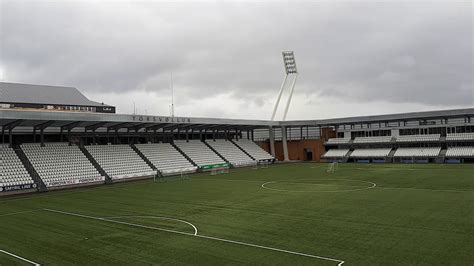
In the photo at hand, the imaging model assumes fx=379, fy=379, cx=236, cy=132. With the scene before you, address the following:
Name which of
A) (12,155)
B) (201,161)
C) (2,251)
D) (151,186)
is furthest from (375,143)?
(2,251)

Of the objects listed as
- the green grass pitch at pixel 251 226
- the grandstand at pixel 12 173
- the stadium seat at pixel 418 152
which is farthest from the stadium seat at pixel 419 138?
the grandstand at pixel 12 173

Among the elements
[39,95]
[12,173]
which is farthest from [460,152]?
[39,95]

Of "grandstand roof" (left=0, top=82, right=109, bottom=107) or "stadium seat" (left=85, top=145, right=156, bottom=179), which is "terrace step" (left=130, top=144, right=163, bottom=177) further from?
"grandstand roof" (left=0, top=82, right=109, bottom=107)

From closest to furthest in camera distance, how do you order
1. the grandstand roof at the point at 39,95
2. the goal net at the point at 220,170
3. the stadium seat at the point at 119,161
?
the stadium seat at the point at 119,161
the goal net at the point at 220,170
the grandstand roof at the point at 39,95

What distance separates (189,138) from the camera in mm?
61906

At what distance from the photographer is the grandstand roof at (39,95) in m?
52.8

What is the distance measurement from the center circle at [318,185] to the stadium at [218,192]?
16 centimetres

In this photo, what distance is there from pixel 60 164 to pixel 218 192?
19.5 metres

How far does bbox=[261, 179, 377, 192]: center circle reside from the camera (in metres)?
29.6

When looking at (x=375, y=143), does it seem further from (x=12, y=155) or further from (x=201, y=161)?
(x=12, y=155)

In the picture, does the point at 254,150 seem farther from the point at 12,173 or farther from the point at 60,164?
the point at 12,173

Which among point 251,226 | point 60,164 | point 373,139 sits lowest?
point 251,226

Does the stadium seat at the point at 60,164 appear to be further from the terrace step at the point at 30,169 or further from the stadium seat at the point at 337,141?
the stadium seat at the point at 337,141

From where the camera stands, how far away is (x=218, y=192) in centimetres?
3003
